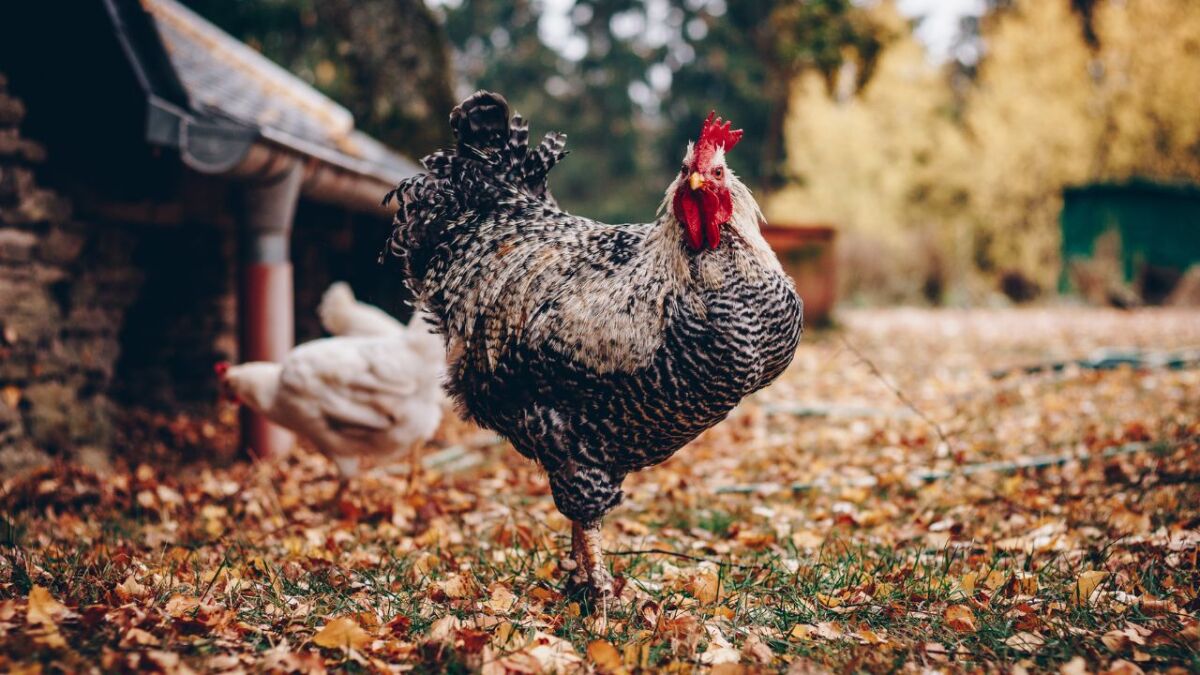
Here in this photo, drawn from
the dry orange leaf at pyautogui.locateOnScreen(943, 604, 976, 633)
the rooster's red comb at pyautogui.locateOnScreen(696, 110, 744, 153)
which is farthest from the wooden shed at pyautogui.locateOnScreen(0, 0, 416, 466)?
the dry orange leaf at pyautogui.locateOnScreen(943, 604, 976, 633)

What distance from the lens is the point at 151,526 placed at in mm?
4562

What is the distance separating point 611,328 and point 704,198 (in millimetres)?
586

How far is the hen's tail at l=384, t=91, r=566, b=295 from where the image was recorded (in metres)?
3.86

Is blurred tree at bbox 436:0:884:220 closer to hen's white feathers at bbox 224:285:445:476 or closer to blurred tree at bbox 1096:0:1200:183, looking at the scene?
blurred tree at bbox 1096:0:1200:183

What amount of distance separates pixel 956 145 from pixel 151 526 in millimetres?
20680

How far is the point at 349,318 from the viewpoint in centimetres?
591

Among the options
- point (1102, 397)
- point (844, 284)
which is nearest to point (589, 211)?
point (844, 284)

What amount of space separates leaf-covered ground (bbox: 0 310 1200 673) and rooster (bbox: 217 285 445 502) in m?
0.36

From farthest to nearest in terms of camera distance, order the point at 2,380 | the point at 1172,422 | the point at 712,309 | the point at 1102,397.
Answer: the point at 1102,397 < the point at 1172,422 < the point at 2,380 < the point at 712,309

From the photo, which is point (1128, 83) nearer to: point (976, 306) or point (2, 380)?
point (976, 306)

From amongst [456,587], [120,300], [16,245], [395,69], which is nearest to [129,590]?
[456,587]

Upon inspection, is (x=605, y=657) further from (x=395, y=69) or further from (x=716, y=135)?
(x=395, y=69)

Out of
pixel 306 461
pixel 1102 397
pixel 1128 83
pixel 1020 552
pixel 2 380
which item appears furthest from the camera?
pixel 1128 83

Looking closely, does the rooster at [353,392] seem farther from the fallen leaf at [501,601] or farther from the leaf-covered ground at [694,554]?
the fallen leaf at [501,601]
